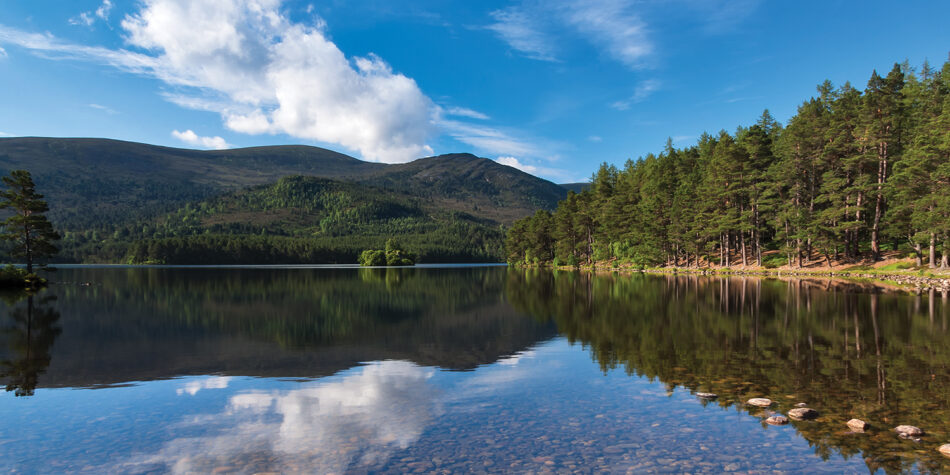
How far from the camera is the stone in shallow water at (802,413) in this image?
11.0 meters

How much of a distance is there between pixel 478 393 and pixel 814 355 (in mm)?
12202

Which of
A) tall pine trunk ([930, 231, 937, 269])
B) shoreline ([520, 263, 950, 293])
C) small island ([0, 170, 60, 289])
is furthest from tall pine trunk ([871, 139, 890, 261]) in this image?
small island ([0, 170, 60, 289])

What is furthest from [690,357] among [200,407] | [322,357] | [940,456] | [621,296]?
[621,296]

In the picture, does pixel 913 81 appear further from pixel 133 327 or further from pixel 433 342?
pixel 133 327

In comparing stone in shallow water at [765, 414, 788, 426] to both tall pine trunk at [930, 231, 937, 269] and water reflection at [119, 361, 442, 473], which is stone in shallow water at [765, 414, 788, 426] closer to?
water reflection at [119, 361, 442, 473]

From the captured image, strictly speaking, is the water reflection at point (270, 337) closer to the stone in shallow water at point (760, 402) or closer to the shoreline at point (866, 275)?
the stone in shallow water at point (760, 402)

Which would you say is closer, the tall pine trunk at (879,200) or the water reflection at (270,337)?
the water reflection at (270,337)

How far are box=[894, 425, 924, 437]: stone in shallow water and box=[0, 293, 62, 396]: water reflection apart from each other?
2101 cm

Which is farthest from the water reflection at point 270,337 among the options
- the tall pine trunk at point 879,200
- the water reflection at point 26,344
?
the tall pine trunk at point 879,200

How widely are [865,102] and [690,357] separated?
207ft

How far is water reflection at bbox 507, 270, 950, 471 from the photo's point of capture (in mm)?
10483

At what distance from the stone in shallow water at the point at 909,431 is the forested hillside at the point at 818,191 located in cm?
4859

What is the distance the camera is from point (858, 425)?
10289 mm

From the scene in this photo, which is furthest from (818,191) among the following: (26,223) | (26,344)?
(26,223)
